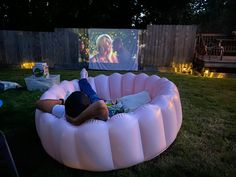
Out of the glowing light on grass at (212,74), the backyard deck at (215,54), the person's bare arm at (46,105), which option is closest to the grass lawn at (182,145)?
the person's bare arm at (46,105)

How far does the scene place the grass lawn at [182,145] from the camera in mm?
2076

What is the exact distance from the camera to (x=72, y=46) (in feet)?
27.9

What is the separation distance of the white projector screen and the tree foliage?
1.90 meters

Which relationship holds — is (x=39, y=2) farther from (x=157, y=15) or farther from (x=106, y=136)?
(x=106, y=136)

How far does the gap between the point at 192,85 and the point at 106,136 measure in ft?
14.1

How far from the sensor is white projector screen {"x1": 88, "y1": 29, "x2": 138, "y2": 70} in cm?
808

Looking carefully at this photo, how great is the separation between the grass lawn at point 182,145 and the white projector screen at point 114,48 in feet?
13.6

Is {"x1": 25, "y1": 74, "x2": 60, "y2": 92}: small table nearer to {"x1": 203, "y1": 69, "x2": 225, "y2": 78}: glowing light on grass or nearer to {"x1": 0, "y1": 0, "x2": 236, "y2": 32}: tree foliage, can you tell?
{"x1": 0, "y1": 0, "x2": 236, "y2": 32}: tree foliage

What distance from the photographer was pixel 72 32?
8391mm

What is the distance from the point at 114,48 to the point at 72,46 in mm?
1855

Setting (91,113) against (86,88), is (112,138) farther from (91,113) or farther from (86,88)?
(86,88)

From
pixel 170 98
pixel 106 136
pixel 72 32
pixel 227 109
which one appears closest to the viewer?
pixel 106 136

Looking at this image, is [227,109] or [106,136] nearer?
[106,136]

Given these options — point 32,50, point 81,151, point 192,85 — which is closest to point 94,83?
point 81,151
